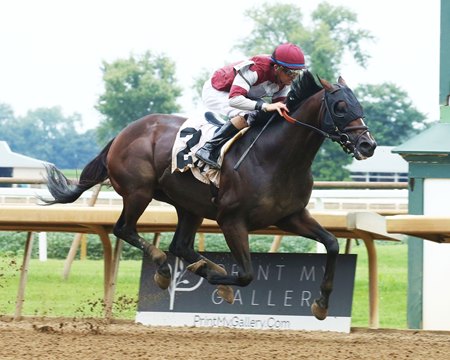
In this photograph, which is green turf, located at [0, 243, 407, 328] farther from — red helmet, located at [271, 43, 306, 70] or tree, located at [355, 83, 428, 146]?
tree, located at [355, 83, 428, 146]

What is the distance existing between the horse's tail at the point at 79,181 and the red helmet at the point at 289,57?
143 cm

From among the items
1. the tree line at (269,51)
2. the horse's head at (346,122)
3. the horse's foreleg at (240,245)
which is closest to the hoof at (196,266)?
the horse's foreleg at (240,245)

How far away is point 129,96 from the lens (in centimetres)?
6444

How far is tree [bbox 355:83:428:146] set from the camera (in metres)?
60.0

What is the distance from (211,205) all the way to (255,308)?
94 cm

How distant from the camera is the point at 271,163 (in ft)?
19.1

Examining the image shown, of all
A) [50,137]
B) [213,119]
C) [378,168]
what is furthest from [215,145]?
[50,137]

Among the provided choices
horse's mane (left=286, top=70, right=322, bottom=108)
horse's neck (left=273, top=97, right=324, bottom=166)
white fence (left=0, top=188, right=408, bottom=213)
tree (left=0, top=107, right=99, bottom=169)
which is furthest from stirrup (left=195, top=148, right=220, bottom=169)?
tree (left=0, top=107, right=99, bottom=169)

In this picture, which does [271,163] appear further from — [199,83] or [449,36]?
[199,83]

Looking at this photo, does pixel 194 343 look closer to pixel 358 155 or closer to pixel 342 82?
pixel 358 155

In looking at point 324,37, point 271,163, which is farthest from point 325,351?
point 324,37

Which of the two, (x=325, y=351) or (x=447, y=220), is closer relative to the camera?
(x=325, y=351)

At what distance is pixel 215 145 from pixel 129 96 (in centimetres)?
5886

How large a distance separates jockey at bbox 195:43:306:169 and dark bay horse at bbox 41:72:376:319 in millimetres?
88
